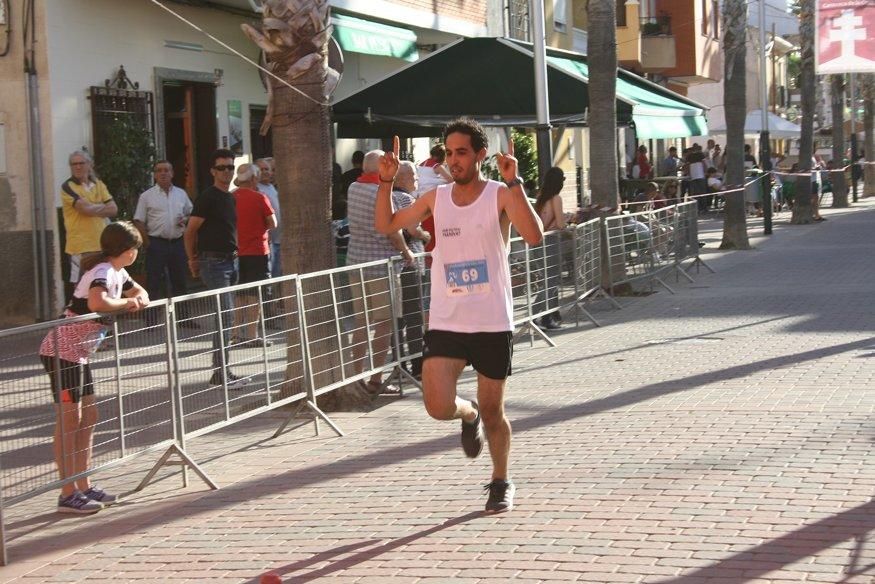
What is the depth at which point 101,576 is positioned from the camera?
6406 mm

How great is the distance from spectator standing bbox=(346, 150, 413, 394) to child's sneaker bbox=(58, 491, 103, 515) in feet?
10.6

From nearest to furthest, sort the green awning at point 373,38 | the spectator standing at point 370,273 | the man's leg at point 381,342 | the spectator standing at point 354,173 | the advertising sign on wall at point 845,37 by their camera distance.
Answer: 1. the advertising sign on wall at point 845,37
2. the spectator standing at point 370,273
3. the man's leg at point 381,342
4. the spectator standing at point 354,173
5. the green awning at point 373,38

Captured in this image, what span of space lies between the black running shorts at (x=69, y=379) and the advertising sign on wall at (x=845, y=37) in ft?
19.1

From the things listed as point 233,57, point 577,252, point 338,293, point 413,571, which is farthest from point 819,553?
point 233,57

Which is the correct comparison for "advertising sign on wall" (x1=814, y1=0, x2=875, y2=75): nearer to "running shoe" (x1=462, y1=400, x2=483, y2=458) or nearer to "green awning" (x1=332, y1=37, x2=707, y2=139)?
"running shoe" (x1=462, y1=400, x2=483, y2=458)

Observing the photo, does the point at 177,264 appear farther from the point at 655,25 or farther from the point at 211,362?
the point at 655,25

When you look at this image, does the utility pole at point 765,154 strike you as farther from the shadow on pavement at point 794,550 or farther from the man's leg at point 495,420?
the shadow on pavement at point 794,550

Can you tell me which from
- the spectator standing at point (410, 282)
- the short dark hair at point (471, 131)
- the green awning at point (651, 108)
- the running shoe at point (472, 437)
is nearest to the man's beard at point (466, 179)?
the short dark hair at point (471, 131)

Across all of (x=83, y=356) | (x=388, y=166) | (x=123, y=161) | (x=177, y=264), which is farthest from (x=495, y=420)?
(x=123, y=161)

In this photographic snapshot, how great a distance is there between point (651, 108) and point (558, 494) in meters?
12.4

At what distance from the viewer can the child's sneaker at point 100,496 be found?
776 centimetres

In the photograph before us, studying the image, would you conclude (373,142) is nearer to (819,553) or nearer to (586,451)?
(586,451)

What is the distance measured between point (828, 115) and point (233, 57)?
7707 centimetres

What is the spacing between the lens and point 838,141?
39094mm
